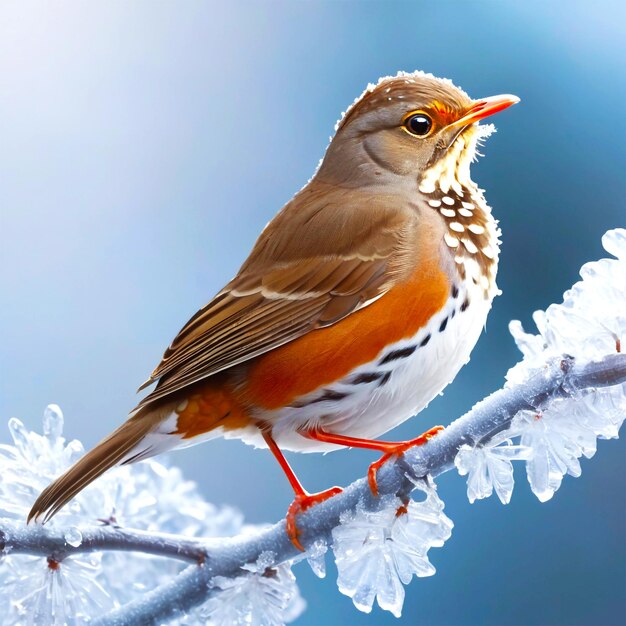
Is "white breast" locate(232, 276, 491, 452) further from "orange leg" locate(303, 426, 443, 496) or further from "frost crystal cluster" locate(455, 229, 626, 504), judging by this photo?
"frost crystal cluster" locate(455, 229, 626, 504)

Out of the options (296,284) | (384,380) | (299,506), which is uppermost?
(296,284)

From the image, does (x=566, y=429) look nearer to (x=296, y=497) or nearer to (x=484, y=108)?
(x=296, y=497)

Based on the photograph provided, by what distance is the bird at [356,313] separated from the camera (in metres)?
0.96

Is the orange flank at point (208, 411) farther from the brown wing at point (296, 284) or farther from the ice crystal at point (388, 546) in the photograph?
the ice crystal at point (388, 546)

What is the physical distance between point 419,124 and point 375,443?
440mm

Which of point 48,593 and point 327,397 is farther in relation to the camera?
point 327,397

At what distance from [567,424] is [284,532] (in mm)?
264

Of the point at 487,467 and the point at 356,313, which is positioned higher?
the point at 356,313

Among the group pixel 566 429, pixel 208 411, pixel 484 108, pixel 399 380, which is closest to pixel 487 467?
pixel 566 429

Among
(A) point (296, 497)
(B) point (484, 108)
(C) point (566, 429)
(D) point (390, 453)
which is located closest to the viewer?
(C) point (566, 429)

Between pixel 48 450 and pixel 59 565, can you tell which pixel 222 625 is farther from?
pixel 48 450

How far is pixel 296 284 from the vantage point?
107 centimetres

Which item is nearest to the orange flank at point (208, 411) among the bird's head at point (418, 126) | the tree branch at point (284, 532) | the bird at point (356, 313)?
the bird at point (356, 313)

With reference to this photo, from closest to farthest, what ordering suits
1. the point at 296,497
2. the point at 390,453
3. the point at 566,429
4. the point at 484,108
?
the point at 566,429 → the point at 390,453 → the point at 296,497 → the point at 484,108
